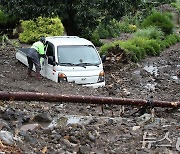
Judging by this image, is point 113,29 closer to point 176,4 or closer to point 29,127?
point 176,4

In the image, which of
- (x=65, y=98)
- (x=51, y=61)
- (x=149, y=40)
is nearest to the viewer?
(x=65, y=98)

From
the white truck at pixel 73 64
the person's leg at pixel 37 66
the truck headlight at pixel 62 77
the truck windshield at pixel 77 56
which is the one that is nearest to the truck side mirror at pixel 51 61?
the white truck at pixel 73 64

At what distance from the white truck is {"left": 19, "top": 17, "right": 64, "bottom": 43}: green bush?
31.0ft

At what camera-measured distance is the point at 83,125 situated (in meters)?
8.59

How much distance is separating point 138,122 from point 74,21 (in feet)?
46.4

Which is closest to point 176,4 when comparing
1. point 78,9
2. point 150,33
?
point 150,33

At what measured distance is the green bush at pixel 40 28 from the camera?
24875mm

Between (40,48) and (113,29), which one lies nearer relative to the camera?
(40,48)

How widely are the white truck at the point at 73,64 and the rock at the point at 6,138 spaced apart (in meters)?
6.96

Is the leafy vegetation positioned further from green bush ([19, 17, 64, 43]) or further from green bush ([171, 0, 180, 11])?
green bush ([171, 0, 180, 11])

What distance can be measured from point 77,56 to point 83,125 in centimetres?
619

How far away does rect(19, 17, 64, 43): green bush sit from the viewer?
2488 cm

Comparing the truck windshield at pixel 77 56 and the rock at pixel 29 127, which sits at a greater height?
the rock at pixel 29 127

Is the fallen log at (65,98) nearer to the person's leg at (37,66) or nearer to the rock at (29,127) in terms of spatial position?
the rock at (29,127)
